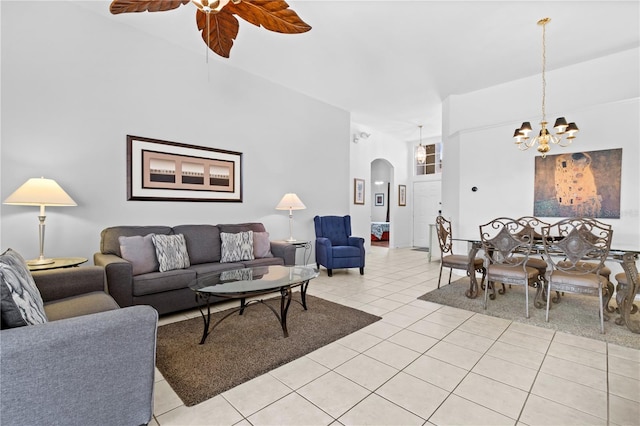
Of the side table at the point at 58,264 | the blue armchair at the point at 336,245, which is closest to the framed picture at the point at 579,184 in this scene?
the blue armchair at the point at 336,245

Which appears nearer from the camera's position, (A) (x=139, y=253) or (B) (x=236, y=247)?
(A) (x=139, y=253)

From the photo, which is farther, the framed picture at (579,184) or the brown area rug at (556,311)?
the framed picture at (579,184)

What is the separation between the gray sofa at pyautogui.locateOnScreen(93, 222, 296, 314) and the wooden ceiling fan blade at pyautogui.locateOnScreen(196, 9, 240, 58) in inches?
81.0

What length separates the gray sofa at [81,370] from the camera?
1.20 m

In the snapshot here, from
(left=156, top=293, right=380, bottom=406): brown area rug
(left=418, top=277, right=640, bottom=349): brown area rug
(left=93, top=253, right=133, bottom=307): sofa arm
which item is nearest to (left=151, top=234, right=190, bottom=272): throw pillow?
(left=93, top=253, right=133, bottom=307): sofa arm

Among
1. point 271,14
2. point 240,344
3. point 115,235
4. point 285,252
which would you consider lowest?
point 240,344

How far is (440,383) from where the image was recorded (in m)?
1.94

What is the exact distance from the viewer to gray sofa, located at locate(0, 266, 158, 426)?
47.1 inches

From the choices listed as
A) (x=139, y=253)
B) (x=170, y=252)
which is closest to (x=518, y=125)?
(x=170, y=252)

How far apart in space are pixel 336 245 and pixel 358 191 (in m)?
2.35

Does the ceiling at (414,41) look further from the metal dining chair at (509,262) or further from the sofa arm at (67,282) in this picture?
the sofa arm at (67,282)

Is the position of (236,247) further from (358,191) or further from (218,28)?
(358,191)

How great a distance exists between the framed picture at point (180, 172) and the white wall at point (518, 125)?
382 centimetres

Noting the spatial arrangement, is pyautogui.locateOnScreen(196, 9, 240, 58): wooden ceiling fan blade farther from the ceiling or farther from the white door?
the white door
